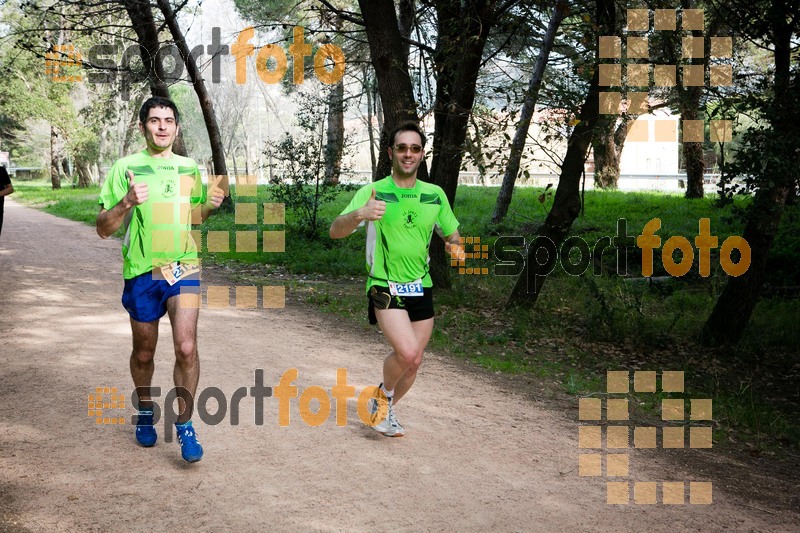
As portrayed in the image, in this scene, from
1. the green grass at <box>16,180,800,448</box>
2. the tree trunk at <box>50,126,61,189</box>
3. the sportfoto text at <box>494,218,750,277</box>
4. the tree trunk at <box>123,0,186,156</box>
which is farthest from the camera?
the tree trunk at <box>50,126,61,189</box>

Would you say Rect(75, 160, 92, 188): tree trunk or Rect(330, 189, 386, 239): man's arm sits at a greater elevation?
Rect(75, 160, 92, 188): tree trunk

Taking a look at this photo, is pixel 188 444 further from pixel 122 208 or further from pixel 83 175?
pixel 83 175

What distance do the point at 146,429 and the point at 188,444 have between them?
1.80 ft

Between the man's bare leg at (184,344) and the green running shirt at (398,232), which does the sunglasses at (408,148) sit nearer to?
the green running shirt at (398,232)

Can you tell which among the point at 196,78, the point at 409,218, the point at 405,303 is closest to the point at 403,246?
the point at 409,218

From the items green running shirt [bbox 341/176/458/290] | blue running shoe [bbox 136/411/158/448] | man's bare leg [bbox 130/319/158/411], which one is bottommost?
blue running shoe [bbox 136/411/158/448]

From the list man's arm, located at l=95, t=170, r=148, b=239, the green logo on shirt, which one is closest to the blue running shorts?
man's arm, located at l=95, t=170, r=148, b=239

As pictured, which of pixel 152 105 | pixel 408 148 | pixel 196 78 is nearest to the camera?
pixel 152 105

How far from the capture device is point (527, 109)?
1544 cm

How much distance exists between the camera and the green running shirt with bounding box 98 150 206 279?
189 inches

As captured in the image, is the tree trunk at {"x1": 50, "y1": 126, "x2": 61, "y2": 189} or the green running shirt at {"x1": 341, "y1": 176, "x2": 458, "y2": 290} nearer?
the green running shirt at {"x1": 341, "y1": 176, "x2": 458, "y2": 290}

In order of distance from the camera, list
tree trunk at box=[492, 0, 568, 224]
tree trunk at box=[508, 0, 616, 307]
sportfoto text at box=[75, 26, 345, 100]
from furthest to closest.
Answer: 1. sportfoto text at box=[75, 26, 345, 100]
2. tree trunk at box=[492, 0, 568, 224]
3. tree trunk at box=[508, 0, 616, 307]

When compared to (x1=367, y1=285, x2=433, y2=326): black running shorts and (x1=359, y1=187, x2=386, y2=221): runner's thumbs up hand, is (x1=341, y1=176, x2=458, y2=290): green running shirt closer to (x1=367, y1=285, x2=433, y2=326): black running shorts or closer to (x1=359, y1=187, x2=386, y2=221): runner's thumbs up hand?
(x1=367, y1=285, x2=433, y2=326): black running shorts

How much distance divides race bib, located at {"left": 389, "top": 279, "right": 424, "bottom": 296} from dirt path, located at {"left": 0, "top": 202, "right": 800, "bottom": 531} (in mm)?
1173
